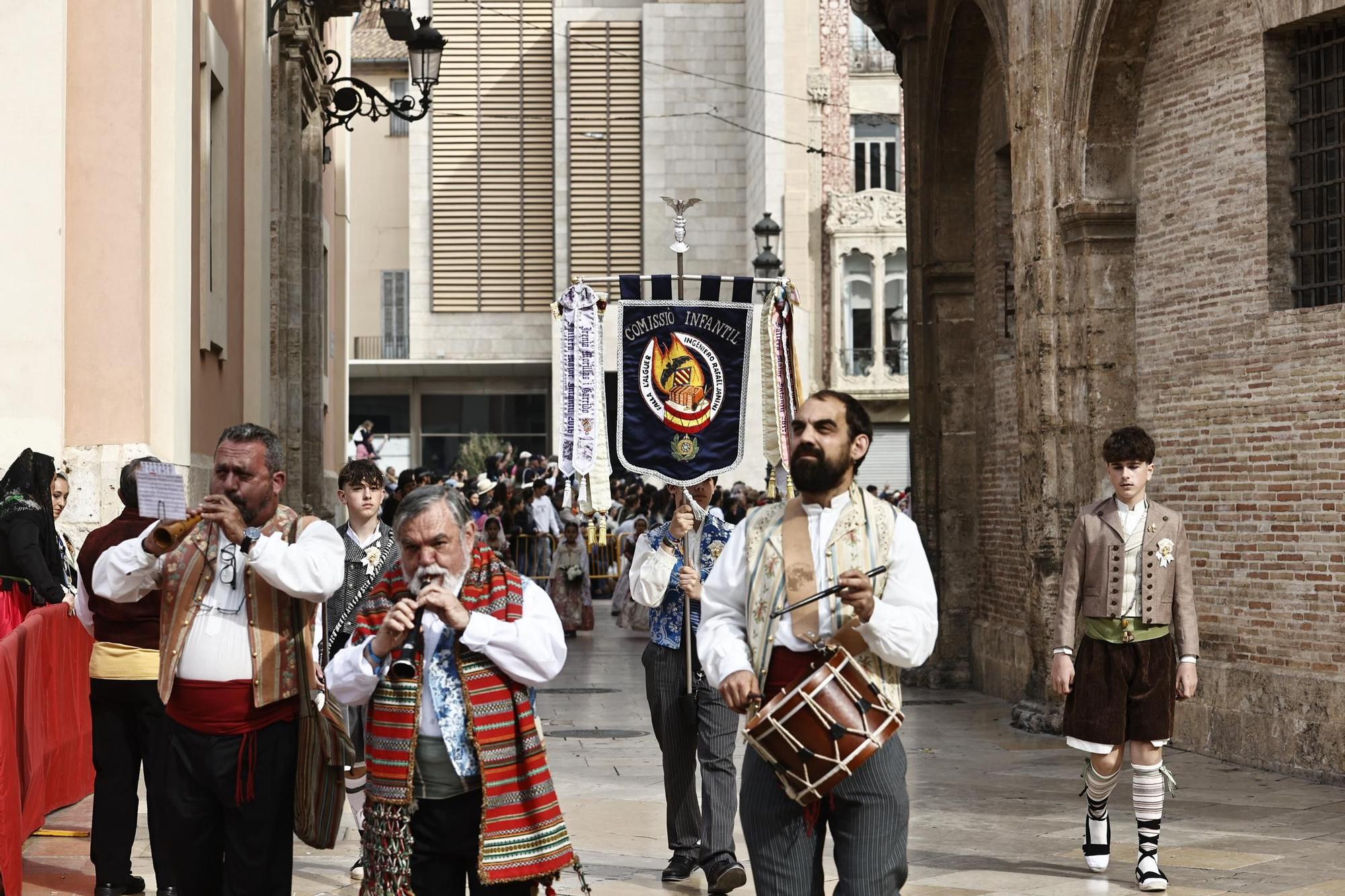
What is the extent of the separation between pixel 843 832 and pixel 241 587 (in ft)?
6.98

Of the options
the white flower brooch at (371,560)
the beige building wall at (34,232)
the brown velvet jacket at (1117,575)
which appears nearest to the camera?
the brown velvet jacket at (1117,575)

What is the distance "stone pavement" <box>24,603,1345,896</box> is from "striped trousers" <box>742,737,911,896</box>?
116 inches

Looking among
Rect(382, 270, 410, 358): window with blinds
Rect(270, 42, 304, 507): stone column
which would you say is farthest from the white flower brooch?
Rect(382, 270, 410, 358): window with blinds

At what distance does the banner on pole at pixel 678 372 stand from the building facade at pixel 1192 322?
382cm

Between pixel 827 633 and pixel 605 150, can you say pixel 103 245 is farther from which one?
pixel 605 150

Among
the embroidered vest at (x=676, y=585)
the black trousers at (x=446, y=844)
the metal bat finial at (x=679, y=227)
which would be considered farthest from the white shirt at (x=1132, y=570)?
the black trousers at (x=446, y=844)

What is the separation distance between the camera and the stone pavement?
828 centimetres

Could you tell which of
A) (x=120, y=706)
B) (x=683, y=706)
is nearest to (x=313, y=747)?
(x=120, y=706)

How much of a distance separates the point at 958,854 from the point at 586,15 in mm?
36834

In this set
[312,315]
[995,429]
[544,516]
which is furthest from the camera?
[544,516]

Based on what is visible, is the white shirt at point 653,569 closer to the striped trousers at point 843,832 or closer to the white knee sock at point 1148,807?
the white knee sock at point 1148,807

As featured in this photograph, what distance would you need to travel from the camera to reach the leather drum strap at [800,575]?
16.8 feet

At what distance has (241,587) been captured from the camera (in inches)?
231

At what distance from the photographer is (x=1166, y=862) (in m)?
8.70
